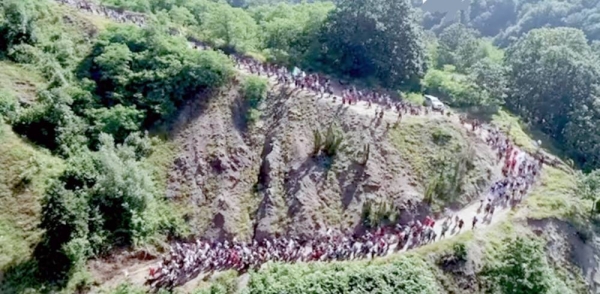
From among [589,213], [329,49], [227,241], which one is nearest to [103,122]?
[227,241]

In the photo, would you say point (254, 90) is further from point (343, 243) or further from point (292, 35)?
point (292, 35)

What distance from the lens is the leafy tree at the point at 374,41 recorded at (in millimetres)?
48125

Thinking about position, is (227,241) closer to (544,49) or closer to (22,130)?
(22,130)

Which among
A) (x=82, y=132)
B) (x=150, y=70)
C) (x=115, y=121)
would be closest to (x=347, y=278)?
(x=115, y=121)

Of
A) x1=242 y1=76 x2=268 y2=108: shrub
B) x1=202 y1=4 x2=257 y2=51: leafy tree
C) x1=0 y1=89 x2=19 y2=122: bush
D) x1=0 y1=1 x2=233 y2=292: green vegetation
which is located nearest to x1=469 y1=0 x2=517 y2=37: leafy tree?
x1=202 y1=4 x2=257 y2=51: leafy tree

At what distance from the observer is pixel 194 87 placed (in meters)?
36.8

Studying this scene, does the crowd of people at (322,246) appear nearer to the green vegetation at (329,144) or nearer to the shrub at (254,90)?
the green vegetation at (329,144)

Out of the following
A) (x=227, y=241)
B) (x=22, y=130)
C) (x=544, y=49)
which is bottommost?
(x=227, y=241)

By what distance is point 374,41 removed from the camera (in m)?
48.2

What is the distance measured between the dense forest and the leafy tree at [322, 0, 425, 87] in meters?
0.10

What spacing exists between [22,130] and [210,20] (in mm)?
20561

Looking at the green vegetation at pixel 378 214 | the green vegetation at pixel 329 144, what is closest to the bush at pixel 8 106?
the green vegetation at pixel 329 144

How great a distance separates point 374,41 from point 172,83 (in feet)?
65.4

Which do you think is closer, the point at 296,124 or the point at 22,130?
the point at 22,130
